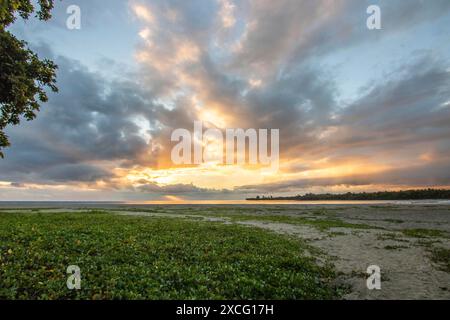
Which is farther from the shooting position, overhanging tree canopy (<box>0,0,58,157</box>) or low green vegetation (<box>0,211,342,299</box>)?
overhanging tree canopy (<box>0,0,58,157</box>)

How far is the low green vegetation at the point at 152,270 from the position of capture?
1030 cm

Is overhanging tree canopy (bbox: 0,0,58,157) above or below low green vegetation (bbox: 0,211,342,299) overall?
above

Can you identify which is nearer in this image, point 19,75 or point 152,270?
point 152,270

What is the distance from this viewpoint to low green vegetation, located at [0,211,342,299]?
10.3 meters

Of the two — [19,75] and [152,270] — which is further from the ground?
[19,75]

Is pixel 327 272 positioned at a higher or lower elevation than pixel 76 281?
lower

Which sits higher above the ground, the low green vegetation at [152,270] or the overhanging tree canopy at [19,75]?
the overhanging tree canopy at [19,75]

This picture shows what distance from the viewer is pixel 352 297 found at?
1143cm

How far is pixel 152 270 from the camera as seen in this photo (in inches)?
503

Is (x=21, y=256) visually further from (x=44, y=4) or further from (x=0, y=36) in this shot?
(x=44, y=4)

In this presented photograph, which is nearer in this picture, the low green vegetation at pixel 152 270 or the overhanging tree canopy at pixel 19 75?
the low green vegetation at pixel 152 270
